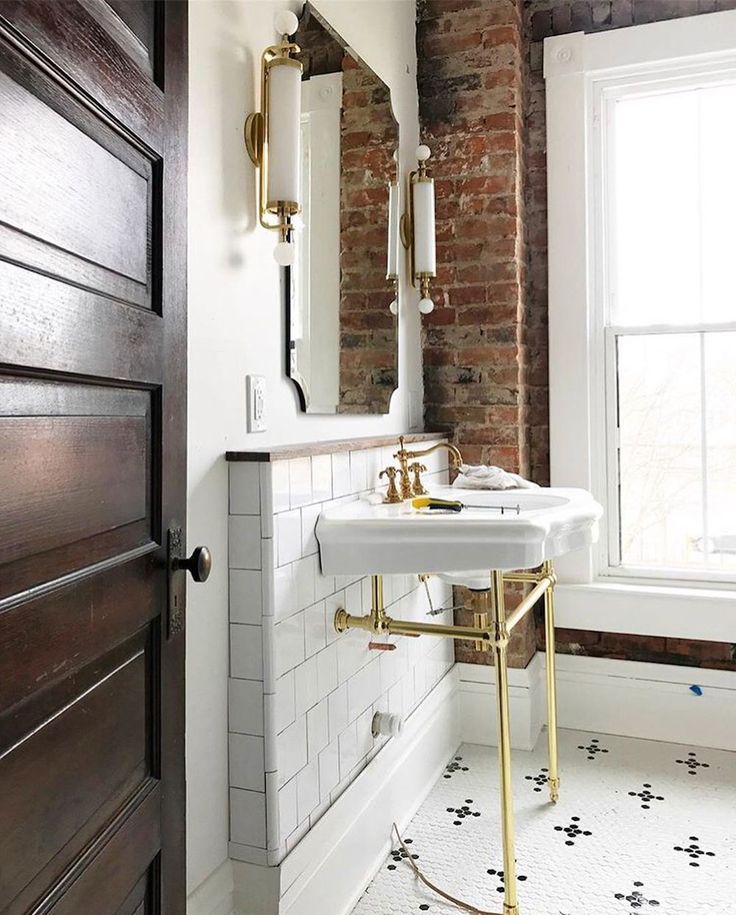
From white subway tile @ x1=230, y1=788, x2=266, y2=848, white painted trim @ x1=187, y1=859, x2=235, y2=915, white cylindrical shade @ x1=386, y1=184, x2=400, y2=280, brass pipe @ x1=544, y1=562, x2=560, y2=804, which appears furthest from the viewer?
white cylindrical shade @ x1=386, y1=184, x2=400, y2=280

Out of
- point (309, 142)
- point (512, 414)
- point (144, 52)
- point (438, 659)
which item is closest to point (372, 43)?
point (309, 142)

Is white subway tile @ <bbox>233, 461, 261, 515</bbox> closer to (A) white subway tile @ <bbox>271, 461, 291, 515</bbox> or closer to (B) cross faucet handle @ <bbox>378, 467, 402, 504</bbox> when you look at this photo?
(A) white subway tile @ <bbox>271, 461, 291, 515</bbox>

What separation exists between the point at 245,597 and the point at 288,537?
15 centimetres

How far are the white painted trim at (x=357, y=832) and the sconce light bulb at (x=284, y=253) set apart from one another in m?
1.24

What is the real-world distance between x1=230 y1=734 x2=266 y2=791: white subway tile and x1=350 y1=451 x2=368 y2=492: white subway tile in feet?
2.25

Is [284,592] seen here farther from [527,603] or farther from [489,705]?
[489,705]

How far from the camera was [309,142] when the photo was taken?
1932mm

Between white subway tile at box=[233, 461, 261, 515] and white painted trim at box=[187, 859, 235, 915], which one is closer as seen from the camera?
white painted trim at box=[187, 859, 235, 915]

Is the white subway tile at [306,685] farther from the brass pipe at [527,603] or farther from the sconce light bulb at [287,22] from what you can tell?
the sconce light bulb at [287,22]

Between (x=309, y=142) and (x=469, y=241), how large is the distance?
0.96 metres

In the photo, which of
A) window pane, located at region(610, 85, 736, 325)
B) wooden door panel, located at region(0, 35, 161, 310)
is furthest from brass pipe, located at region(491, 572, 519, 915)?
window pane, located at region(610, 85, 736, 325)

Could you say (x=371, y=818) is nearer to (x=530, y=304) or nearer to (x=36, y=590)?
(x=36, y=590)

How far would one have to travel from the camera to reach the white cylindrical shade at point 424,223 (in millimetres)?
2576

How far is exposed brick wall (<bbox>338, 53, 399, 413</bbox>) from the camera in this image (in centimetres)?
214
